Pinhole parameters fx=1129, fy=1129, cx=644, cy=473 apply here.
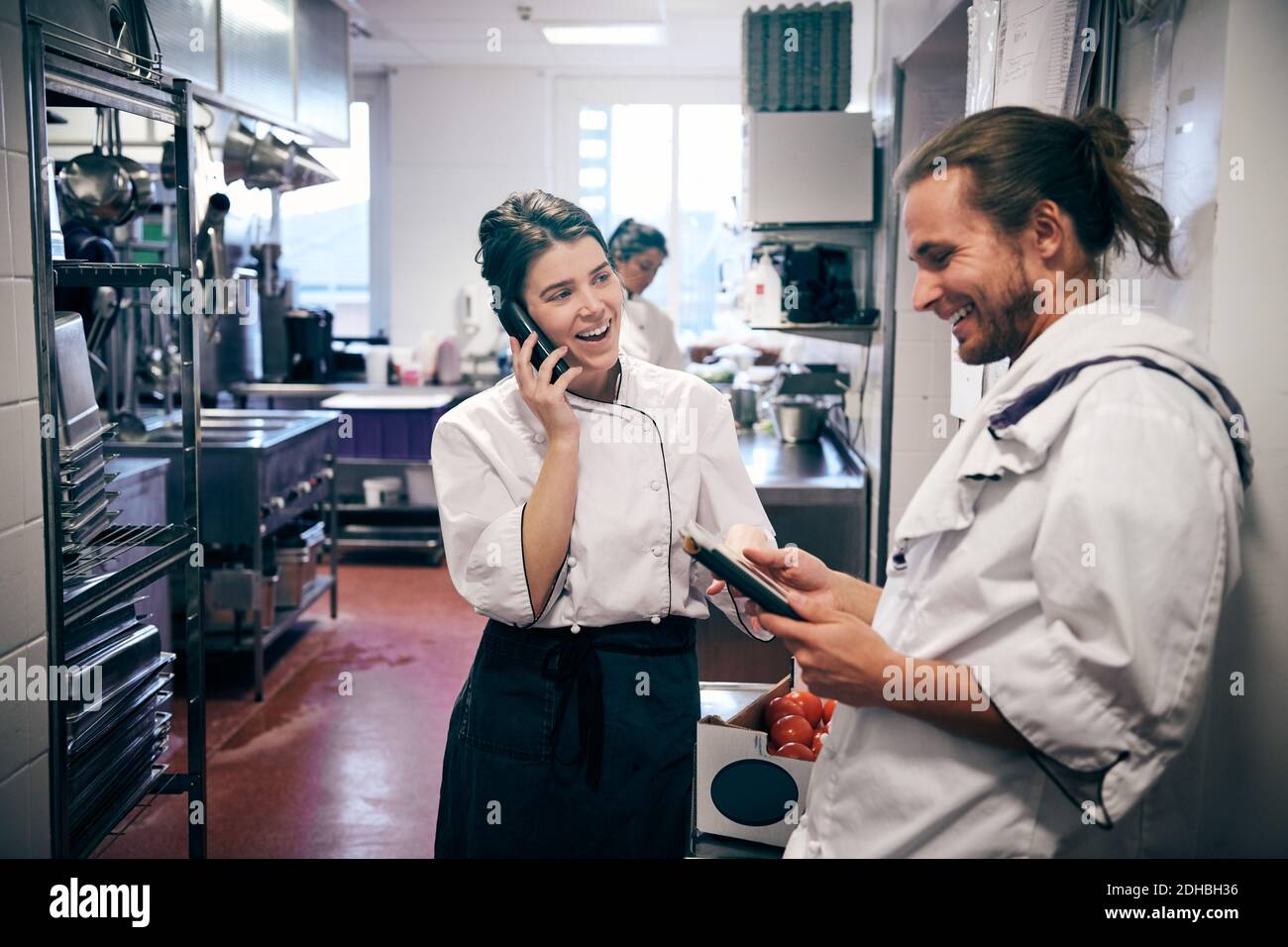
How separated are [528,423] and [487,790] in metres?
0.56

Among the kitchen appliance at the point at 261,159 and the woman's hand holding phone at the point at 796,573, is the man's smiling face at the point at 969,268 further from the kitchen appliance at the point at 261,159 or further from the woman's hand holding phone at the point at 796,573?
the kitchen appliance at the point at 261,159

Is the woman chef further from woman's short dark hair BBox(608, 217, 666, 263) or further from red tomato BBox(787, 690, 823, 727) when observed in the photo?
woman's short dark hair BBox(608, 217, 666, 263)

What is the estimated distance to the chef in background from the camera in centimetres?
458

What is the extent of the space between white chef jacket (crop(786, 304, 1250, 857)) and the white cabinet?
2.89 metres

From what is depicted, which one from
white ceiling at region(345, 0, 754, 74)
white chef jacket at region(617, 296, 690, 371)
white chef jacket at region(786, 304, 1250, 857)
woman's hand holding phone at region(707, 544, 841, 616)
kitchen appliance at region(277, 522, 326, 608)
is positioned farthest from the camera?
white ceiling at region(345, 0, 754, 74)

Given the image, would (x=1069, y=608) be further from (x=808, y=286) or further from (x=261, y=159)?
(x=261, y=159)

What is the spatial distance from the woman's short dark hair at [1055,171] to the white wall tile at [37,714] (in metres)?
1.49

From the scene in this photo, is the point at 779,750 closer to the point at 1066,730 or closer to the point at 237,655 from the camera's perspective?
the point at 1066,730

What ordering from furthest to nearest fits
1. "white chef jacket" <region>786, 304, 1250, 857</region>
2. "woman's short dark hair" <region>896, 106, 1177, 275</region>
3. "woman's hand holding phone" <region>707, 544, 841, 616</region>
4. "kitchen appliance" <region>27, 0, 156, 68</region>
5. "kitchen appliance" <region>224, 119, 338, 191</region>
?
"kitchen appliance" <region>224, 119, 338, 191</region> → "kitchen appliance" <region>27, 0, 156, 68</region> → "woman's hand holding phone" <region>707, 544, 841, 616</region> → "woman's short dark hair" <region>896, 106, 1177, 275</region> → "white chef jacket" <region>786, 304, 1250, 857</region>

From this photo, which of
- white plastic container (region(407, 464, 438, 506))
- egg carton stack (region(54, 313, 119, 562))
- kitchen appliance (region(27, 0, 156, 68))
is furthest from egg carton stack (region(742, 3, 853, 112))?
white plastic container (region(407, 464, 438, 506))

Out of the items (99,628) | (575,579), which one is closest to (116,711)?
(99,628)

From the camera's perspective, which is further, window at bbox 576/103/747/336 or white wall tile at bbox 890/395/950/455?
window at bbox 576/103/747/336

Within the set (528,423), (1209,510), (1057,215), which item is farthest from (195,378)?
(1209,510)

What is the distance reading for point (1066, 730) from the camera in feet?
3.35
